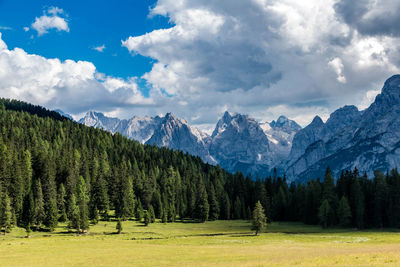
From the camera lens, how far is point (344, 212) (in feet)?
387

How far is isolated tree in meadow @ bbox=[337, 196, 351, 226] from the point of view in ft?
385

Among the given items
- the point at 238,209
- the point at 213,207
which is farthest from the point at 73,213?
the point at 238,209

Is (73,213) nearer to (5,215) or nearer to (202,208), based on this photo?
(5,215)

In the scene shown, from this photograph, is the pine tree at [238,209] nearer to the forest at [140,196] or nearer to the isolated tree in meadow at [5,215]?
the forest at [140,196]

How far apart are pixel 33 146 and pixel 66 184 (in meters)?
41.7

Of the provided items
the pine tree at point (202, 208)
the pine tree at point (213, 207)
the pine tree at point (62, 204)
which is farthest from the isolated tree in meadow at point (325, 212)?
the pine tree at point (62, 204)

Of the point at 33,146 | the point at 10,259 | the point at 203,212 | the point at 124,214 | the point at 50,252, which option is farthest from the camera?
the point at 33,146

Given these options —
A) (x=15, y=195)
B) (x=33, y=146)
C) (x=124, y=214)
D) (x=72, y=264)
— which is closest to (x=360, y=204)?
(x=124, y=214)

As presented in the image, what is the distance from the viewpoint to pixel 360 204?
388 ft

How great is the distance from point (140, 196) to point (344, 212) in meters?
82.4

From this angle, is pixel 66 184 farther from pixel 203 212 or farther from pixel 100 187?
pixel 203 212

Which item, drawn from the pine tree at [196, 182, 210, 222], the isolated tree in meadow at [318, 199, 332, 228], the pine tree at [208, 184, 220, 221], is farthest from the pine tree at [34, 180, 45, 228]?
the isolated tree in meadow at [318, 199, 332, 228]

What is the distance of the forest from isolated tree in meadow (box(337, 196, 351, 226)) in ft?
1.06

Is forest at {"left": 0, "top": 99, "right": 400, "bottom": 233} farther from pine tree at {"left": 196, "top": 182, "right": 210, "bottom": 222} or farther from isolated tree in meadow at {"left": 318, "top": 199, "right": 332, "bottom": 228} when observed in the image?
pine tree at {"left": 196, "top": 182, "right": 210, "bottom": 222}
